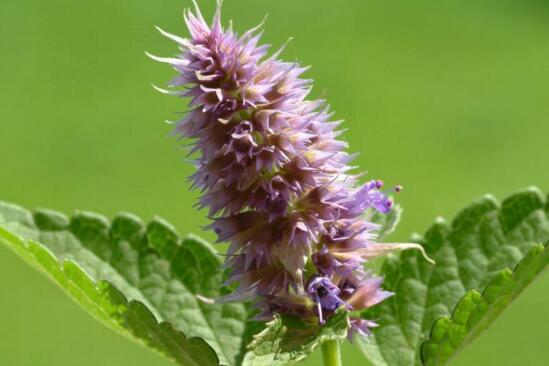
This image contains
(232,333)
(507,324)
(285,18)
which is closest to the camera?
(232,333)

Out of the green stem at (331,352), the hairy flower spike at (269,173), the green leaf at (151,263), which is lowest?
the green stem at (331,352)

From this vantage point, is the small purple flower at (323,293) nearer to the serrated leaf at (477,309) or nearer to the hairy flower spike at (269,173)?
the hairy flower spike at (269,173)

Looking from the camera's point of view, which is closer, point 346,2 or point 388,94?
point 388,94

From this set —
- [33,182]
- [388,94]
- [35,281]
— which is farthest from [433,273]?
[388,94]

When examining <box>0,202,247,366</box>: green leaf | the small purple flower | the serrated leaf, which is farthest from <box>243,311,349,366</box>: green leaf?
<box>0,202,247,366</box>: green leaf

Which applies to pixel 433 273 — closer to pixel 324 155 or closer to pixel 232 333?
pixel 232 333

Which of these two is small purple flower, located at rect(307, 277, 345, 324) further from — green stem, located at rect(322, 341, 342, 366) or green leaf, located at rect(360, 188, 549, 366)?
green leaf, located at rect(360, 188, 549, 366)

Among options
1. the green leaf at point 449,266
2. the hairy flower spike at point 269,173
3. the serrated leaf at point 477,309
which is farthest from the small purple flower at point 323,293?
the green leaf at point 449,266
